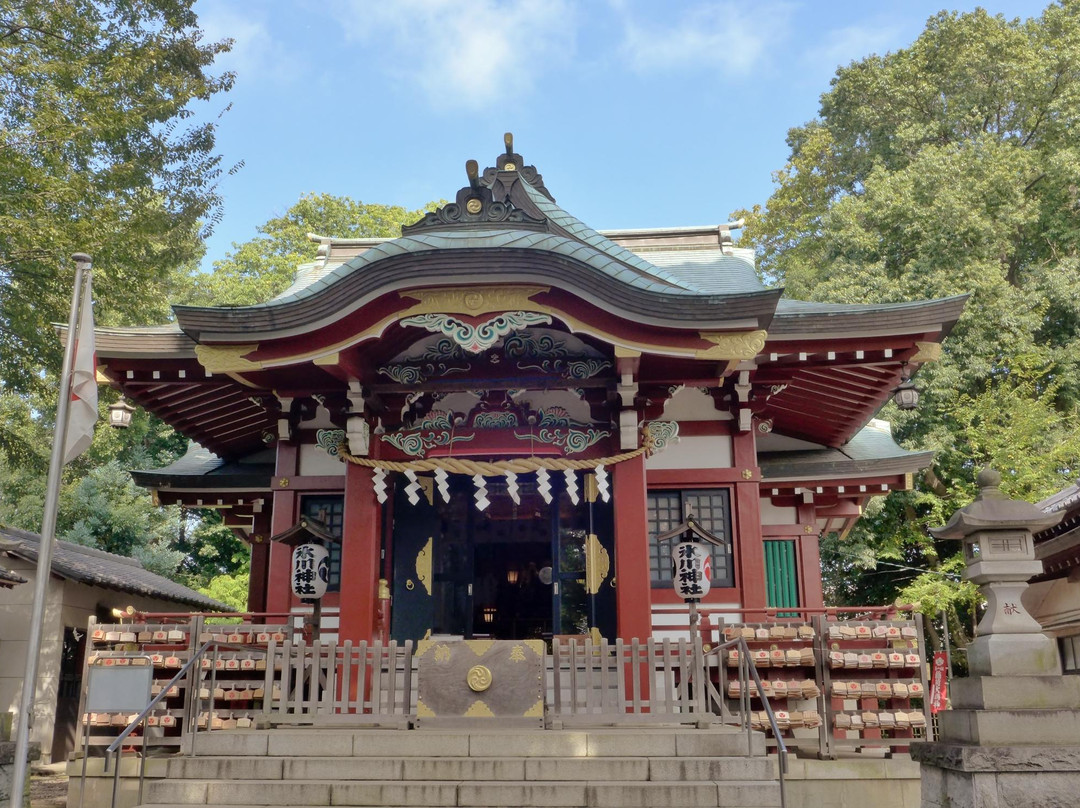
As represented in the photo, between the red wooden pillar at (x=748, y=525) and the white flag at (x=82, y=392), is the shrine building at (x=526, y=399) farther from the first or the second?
the white flag at (x=82, y=392)

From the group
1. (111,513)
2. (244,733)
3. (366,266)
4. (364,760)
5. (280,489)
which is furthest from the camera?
(111,513)

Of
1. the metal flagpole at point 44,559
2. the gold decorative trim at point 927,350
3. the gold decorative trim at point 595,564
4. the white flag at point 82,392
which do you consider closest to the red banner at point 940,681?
the gold decorative trim at point 927,350

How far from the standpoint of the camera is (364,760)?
7.26 m

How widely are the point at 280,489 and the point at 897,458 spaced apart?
821 centimetres

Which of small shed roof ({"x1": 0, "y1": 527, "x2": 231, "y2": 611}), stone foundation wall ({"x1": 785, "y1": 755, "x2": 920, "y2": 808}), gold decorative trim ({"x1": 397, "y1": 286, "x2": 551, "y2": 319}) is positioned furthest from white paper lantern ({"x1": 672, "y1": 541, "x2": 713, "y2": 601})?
small shed roof ({"x1": 0, "y1": 527, "x2": 231, "y2": 611})

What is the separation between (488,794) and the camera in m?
6.89

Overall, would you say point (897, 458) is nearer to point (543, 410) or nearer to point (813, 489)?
point (813, 489)

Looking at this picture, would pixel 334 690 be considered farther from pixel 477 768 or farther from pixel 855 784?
pixel 855 784

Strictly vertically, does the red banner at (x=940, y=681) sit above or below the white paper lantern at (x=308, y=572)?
below

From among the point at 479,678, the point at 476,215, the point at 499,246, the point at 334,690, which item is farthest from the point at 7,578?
the point at 499,246

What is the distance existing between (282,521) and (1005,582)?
27.1 ft

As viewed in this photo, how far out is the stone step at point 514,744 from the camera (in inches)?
292

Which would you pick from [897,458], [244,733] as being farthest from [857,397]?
[244,733]

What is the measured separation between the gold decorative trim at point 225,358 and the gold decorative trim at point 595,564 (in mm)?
4303
